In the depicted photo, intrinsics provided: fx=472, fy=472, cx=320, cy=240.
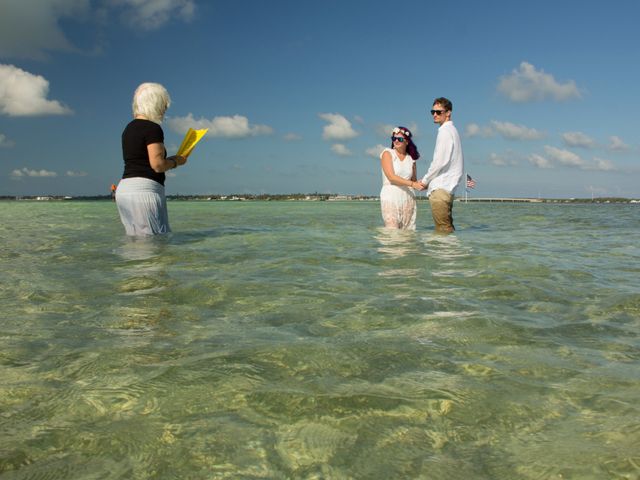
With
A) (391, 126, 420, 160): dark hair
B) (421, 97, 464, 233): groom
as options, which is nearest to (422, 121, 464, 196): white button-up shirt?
(421, 97, 464, 233): groom

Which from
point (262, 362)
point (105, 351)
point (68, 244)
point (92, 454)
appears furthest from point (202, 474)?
point (68, 244)

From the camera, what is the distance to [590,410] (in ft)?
7.11

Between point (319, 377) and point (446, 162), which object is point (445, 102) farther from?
point (319, 377)

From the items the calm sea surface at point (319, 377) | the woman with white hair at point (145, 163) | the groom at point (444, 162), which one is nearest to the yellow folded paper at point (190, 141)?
the woman with white hair at point (145, 163)

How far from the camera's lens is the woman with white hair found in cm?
712

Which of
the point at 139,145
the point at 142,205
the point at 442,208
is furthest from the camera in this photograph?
the point at 442,208

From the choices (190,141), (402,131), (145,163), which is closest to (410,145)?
(402,131)

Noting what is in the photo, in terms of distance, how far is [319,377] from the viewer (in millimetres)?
2498

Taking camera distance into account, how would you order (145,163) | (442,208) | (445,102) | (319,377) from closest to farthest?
(319,377), (145,163), (445,102), (442,208)

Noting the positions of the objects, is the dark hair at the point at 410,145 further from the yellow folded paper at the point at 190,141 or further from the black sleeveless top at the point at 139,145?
the black sleeveless top at the point at 139,145

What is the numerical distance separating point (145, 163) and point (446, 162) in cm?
562

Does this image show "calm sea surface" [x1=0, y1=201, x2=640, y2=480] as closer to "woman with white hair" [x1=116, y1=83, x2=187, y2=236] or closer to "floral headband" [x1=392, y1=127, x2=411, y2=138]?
"woman with white hair" [x1=116, y1=83, x2=187, y2=236]

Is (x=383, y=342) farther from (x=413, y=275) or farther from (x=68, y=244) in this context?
(x=68, y=244)

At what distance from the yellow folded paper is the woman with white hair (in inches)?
7.0
